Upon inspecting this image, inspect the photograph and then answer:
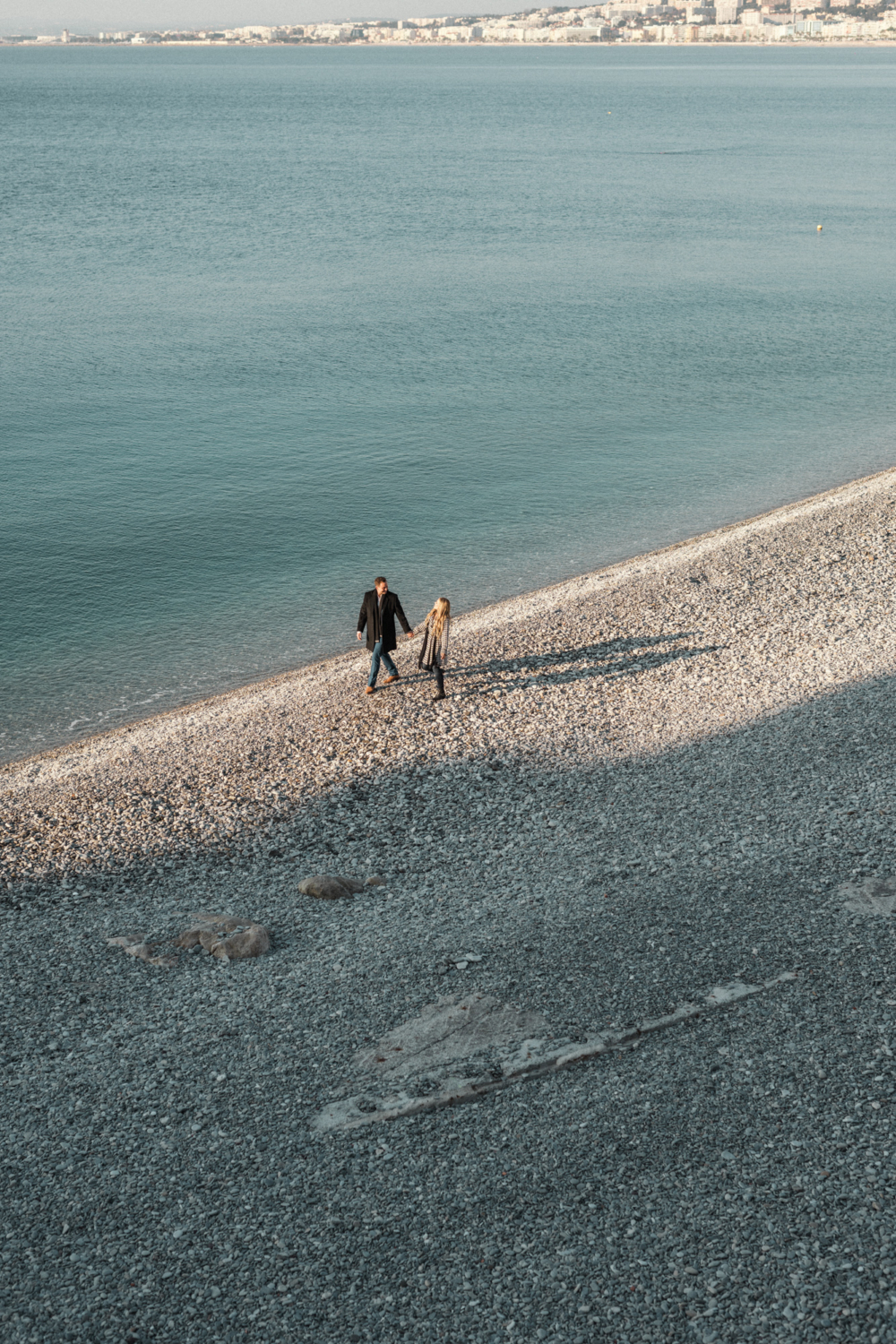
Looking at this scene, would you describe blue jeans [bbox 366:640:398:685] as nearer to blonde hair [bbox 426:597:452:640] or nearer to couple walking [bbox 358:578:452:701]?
couple walking [bbox 358:578:452:701]

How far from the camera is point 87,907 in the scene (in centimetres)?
1273

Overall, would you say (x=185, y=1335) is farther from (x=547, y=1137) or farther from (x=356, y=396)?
(x=356, y=396)

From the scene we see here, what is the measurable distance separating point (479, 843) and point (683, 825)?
2.58m

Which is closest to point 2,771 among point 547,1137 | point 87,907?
point 87,907

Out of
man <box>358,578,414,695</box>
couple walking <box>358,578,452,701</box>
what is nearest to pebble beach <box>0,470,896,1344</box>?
couple walking <box>358,578,452,701</box>

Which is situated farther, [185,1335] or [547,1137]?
[547,1137]

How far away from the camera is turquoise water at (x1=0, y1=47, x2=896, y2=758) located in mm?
23562

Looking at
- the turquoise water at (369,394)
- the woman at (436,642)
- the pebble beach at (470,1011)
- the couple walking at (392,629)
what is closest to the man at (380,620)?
the couple walking at (392,629)

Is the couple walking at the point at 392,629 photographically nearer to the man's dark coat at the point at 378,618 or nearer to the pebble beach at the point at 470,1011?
the man's dark coat at the point at 378,618

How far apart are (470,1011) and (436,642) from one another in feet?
26.2

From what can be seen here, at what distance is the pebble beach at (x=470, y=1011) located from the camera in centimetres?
732

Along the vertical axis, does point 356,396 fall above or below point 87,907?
above

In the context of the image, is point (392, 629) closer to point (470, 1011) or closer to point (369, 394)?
point (470, 1011)

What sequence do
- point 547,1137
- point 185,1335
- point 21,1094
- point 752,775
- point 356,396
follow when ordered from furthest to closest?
point 356,396, point 752,775, point 21,1094, point 547,1137, point 185,1335
